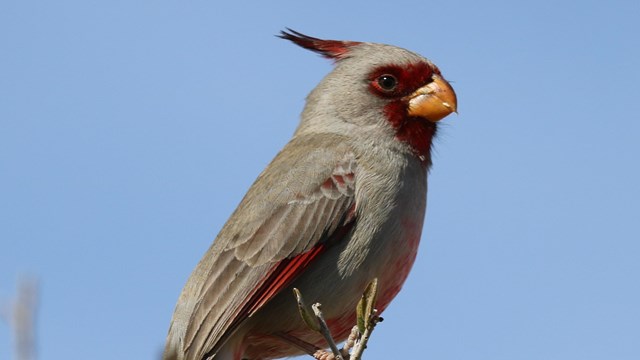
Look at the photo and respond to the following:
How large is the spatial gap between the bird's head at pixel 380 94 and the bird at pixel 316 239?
1 centimetres

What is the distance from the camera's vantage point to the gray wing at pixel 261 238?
4.86m

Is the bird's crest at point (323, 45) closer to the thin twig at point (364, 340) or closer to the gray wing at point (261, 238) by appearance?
the gray wing at point (261, 238)

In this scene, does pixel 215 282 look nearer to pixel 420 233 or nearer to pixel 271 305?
pixel 271 305

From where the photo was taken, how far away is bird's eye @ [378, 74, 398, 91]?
5.91 meters

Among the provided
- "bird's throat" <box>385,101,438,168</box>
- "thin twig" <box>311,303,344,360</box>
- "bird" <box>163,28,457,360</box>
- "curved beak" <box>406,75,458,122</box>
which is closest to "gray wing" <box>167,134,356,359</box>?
"bird" <box>163,28,457,360</box>

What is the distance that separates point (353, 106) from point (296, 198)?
910mm

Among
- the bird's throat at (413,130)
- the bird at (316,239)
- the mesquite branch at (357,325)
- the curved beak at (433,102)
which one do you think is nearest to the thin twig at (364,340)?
the mesquite branch at (357,325)

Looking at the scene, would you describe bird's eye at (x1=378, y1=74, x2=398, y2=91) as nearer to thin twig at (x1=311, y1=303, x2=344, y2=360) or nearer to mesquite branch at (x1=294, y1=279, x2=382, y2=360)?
mesquite branch at (x1=294, y1=279, x2=382, y2=360)

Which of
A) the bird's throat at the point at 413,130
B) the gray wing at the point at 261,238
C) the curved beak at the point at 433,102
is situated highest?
the curved beak at the point at 433,102

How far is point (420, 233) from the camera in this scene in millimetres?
5234

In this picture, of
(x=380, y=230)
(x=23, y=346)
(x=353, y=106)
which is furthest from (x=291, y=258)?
(x=23, y=346)

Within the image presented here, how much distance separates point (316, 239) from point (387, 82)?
55.1 inches

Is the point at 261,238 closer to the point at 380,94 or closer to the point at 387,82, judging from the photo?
the point at 380,94

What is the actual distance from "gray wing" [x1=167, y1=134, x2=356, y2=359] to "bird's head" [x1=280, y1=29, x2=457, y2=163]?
386 millimetres
